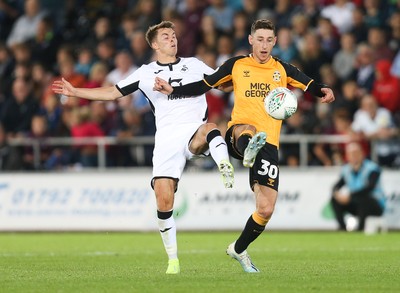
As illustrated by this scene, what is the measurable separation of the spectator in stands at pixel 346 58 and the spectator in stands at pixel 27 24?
24.7 ft

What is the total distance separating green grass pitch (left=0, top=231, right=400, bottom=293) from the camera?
9805 millimetres

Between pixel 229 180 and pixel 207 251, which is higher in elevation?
pixel 229 180

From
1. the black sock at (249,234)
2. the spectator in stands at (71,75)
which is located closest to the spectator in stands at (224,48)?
the spectator in stands at (71,75)

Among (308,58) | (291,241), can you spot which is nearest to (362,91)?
(308,58)

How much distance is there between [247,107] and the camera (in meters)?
11.5

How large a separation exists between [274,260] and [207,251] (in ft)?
6.42

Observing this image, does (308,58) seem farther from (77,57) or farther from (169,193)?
(169,193)

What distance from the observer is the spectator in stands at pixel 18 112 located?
22.2m

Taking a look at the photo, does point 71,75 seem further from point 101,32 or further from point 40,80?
point 101,32

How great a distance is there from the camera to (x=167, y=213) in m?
11.4

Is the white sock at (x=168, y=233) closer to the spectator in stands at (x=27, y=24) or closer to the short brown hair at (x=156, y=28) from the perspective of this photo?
the short brown hair at (x=156, y=28)

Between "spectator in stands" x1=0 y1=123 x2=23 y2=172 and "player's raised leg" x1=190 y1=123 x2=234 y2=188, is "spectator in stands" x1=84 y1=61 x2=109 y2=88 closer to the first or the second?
"spectator in stands" x1=0 y1=123 x2=23 y2=172

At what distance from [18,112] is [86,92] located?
1087 centimetres

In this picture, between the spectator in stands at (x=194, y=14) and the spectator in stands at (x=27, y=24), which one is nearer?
the spectator in stands at (x=194, y=14)
